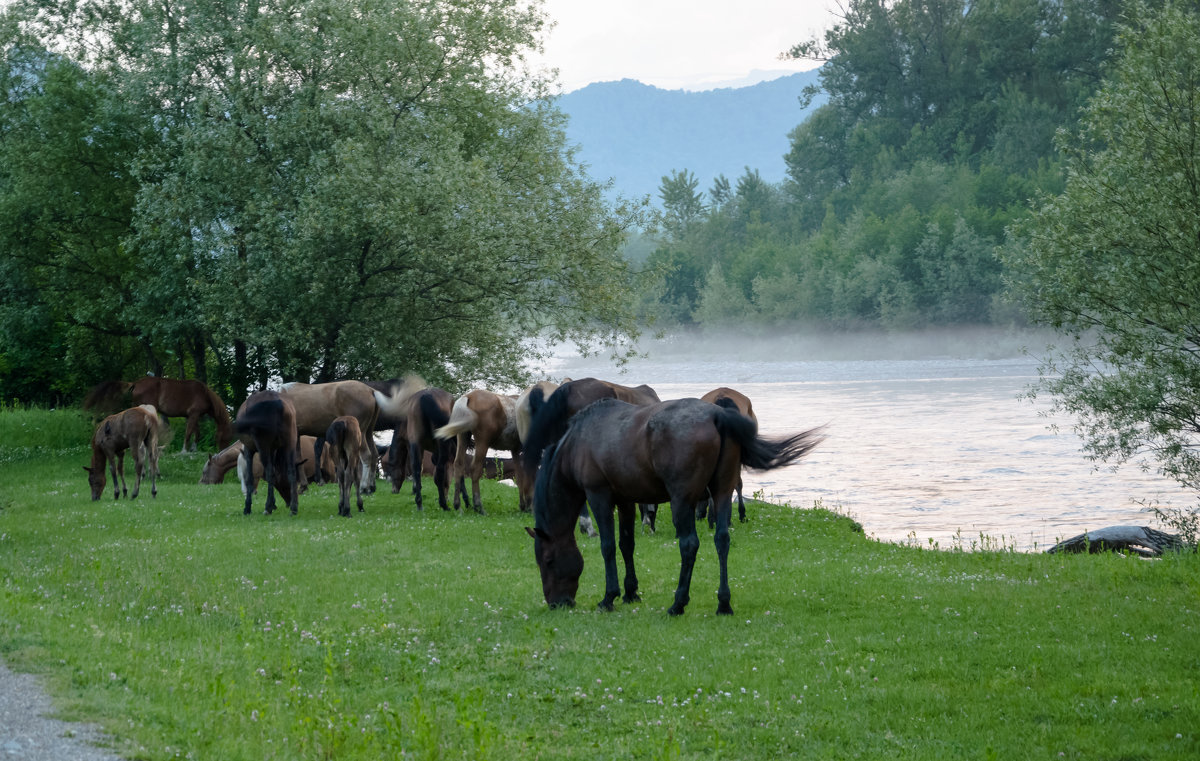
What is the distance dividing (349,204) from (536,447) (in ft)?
53.0

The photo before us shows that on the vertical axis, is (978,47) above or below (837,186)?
above

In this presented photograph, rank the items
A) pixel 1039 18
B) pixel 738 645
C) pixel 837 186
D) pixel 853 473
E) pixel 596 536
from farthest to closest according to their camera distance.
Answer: pixel 837 186, pixel 1039 18, pixel 853 473, pixel 596 536, pixel 738 645

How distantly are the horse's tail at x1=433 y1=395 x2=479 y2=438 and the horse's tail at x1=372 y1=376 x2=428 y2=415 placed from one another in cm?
268

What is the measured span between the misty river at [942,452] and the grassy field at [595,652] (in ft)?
10.4

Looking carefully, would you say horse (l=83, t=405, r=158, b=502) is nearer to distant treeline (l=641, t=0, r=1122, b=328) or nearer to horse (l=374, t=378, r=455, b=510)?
horse (l=374, t=378, r=455, b=510)

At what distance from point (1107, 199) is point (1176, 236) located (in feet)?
5.13

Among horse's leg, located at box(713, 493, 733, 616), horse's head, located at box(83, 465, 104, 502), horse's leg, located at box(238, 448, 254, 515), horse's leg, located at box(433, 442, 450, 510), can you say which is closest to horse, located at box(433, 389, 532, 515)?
horse's leg, located at box(433, 442, 450, 510)

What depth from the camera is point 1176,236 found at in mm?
18906

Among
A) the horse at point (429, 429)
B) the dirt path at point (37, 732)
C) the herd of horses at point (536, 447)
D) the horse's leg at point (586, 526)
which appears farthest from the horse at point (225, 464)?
the dirt path at point (37, 732)

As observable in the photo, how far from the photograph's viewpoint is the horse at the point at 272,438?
2072cm

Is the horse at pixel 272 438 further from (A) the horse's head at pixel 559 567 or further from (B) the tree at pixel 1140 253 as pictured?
(B) the tree at pixel 1140 253

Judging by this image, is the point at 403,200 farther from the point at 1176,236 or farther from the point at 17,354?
the point at 17,354

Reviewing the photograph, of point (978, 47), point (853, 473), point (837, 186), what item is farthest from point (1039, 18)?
point (853, 473)

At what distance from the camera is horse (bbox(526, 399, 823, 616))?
1130cm
